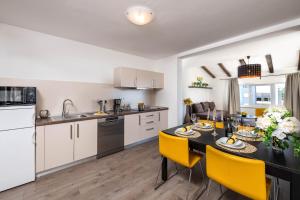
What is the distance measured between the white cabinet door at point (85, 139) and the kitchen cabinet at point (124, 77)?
114 centimetres

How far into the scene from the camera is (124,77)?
338 centimetres

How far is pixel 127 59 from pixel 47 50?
1851 mm

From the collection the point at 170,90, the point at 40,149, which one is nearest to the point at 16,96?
the point at 40,149

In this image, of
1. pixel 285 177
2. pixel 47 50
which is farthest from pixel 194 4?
pixel 47 50

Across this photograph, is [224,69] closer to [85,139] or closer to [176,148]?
[176,148]

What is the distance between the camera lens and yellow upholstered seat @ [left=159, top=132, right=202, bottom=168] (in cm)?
161

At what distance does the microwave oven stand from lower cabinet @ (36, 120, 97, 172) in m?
0.43

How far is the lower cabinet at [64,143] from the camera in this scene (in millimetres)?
2090

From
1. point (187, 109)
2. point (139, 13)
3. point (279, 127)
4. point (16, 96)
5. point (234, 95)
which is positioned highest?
point (139, 13)

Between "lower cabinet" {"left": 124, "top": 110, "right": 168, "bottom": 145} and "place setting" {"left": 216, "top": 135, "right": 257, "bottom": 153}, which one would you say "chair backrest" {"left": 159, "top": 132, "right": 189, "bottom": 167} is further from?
"lower cabinet" {"left": 124, "top": 110, "right": 168, "bottom": 145}

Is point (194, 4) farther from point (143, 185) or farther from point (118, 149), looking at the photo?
A: point (118, 149)

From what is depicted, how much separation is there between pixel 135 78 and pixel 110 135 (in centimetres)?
153

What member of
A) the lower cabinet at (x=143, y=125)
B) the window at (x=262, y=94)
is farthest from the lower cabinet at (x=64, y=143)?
the window at (x=262, y=94)

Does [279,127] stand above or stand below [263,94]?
below
